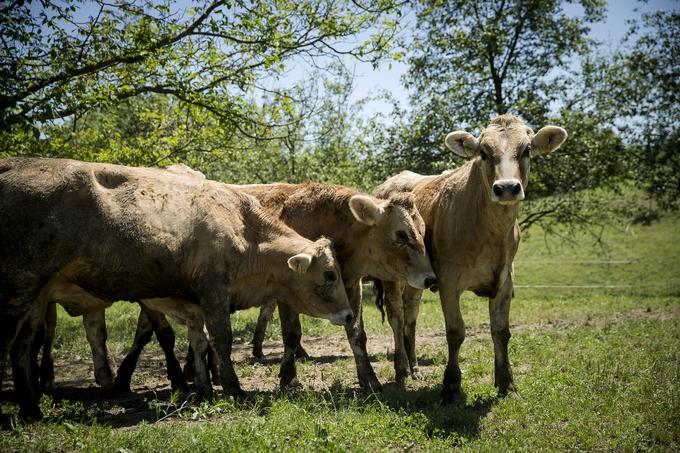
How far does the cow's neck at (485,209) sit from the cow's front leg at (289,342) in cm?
281

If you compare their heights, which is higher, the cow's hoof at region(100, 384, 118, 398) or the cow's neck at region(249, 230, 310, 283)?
the cow's neck at region(249, 230, 310, 283)

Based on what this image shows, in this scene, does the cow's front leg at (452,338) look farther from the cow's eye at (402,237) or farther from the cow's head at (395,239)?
the cow's eye at (402,237)

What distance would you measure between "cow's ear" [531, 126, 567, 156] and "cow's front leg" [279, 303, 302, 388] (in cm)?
396

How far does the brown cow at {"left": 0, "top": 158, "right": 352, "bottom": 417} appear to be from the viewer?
251 inches

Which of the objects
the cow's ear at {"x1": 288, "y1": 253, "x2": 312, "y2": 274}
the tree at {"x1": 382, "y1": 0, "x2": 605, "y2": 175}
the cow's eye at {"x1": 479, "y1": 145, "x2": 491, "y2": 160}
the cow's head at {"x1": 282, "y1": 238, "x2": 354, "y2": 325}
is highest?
the tree at {"x1": 382, "y1": 0, "x2": 605, "y2": 175}

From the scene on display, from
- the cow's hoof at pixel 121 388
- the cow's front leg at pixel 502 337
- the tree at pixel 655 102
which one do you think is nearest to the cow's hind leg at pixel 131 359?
the cow's hoof at pixel 121 388

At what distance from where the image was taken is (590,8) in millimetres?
20062

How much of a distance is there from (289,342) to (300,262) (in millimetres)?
1548

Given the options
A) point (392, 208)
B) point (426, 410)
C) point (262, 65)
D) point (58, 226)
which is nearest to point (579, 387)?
point (426, 410)

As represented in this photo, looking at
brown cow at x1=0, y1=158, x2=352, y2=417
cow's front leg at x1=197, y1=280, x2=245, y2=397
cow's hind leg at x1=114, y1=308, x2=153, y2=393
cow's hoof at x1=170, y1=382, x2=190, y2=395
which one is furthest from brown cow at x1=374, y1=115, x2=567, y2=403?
cow's hind leg at x1=114, y1=308, x2=153, y2=393

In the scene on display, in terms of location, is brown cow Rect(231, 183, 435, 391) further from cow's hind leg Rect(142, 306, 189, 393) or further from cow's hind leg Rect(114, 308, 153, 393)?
cow's hind leg Rect(114, 308, 153, 393)

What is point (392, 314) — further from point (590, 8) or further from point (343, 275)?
point (590, 8)

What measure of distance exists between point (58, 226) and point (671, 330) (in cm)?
1080

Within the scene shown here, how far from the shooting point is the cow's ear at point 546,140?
743 centimetres
